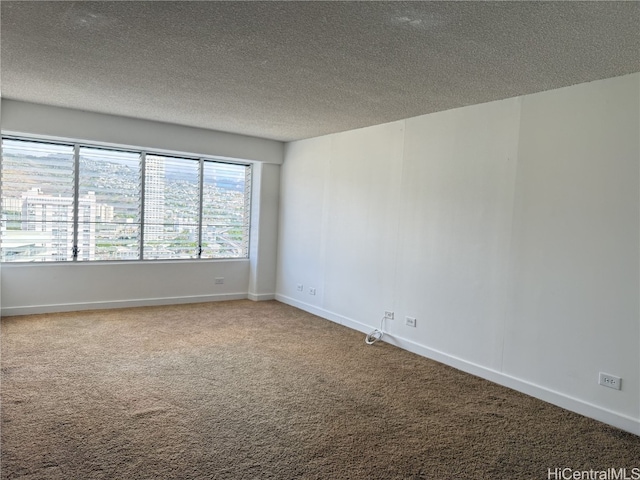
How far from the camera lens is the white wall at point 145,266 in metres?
5.27

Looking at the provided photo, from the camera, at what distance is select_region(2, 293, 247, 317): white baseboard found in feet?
17.9

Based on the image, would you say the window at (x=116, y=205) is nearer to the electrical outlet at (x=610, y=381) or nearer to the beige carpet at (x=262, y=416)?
the beige carpet at (x=262, y=416)

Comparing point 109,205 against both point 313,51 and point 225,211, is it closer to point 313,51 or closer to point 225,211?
point 225,211

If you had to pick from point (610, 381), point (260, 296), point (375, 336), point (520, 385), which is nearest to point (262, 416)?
point (520, 385)

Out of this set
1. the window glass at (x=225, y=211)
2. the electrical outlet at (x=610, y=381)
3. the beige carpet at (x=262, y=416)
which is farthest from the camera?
the window glass at (x=225, y=211)

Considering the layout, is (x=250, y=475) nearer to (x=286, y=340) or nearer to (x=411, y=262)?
(x=286, y=340)

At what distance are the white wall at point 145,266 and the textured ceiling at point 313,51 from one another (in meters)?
0.67

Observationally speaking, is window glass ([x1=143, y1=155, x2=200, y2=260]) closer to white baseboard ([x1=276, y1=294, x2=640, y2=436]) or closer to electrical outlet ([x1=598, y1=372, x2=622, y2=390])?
white baseboard ([x1=276, y1=294, x2=640, y2=436])

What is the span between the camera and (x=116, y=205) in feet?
19.8

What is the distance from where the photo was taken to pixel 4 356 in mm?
4000

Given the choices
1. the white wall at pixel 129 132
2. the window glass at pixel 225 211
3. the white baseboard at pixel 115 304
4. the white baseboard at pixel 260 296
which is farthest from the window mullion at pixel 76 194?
the white baseboard at pixel 260 296

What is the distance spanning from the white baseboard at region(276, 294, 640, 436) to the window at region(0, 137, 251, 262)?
2.65m

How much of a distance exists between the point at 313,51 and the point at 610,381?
3.06 meters

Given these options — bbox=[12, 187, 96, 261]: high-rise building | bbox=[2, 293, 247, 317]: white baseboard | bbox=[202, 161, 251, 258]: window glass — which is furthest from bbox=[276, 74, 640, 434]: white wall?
bbox=[12, 187, 96, 261]: high-rise building
